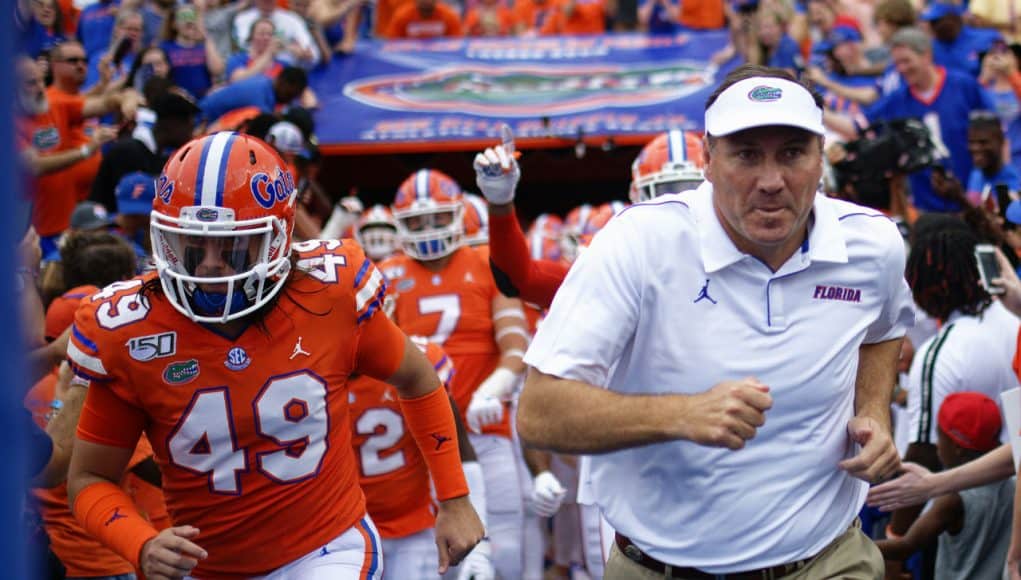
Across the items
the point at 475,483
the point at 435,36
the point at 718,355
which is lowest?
the point at 435,36

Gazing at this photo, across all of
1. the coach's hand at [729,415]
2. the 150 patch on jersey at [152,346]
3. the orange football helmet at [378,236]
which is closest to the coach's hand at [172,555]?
the 150 patch on jersey at [152,346]

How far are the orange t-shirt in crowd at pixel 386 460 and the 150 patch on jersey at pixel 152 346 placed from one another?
1.88 meters

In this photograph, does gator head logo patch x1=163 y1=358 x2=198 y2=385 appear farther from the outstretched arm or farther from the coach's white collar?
the coach's white collar

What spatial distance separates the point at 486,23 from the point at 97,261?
898 cm

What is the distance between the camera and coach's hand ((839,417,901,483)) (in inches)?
112

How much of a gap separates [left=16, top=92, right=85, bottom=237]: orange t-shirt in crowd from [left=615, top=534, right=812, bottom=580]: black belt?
6.14 meters

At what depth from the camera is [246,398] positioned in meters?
3.45

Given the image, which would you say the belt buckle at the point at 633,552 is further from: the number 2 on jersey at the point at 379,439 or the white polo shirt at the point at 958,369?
the number 2 on jersey at the point at 379,439

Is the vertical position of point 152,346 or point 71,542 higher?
point 152,346

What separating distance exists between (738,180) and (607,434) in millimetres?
647

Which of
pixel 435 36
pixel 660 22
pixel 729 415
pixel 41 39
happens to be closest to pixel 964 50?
pixel 660 22

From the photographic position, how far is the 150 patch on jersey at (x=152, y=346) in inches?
133

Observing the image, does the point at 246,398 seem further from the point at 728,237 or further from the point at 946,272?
the point at 946,272

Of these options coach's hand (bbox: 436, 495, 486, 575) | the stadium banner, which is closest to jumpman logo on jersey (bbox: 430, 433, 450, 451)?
coach's hand (bbox: 436, 495, 486, 575)
